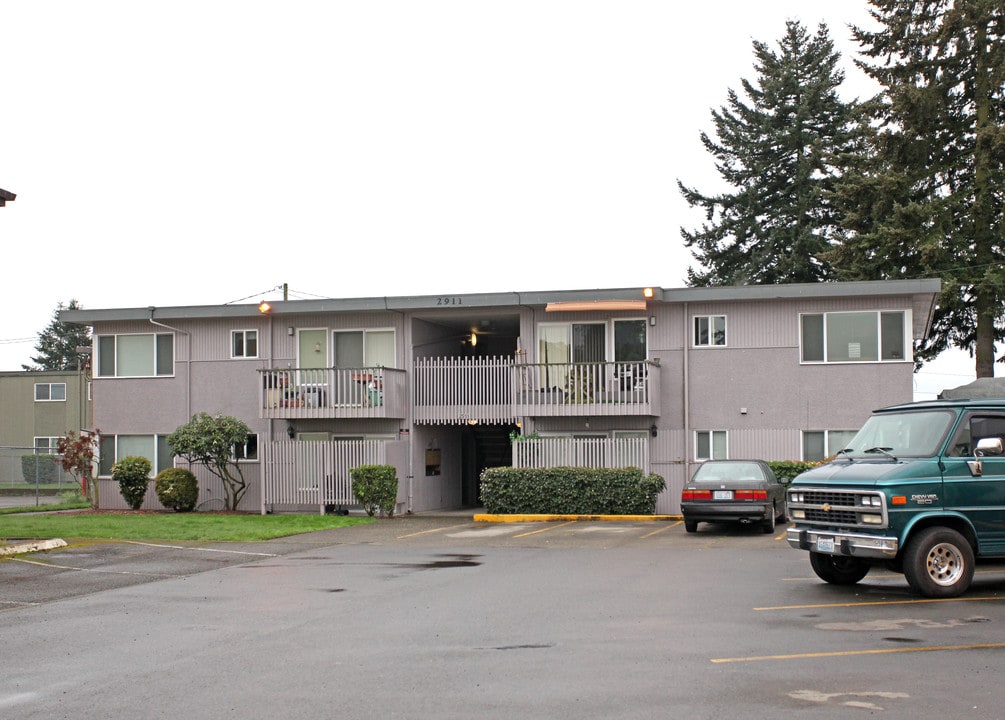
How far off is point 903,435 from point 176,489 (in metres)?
21.4

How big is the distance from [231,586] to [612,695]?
318 inches

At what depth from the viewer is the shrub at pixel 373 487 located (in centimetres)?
2805

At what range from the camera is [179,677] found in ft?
29.8

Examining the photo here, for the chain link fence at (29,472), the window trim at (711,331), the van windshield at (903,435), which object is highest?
the window trim at (711,331)

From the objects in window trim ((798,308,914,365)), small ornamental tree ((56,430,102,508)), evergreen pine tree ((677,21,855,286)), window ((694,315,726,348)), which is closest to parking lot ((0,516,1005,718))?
window trim ((798,308,914,365))

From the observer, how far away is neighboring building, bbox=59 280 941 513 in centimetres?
2841

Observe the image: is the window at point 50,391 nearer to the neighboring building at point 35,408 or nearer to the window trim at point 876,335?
the neighboring building at point 35,408

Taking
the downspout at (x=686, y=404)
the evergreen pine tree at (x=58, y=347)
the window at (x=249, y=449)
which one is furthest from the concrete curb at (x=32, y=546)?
the evergreen pine tree at (x=58, y=347)

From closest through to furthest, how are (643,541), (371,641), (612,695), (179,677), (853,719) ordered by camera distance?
(853,719) → (612,695) → (179,677) → (371,641) → (643,541)

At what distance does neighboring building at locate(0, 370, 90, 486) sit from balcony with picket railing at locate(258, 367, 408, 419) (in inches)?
1248

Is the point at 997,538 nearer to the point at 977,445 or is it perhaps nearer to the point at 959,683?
the point at 977,445

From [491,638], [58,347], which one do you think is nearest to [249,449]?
[491,638]

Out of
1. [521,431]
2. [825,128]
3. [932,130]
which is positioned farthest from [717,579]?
[825,128]

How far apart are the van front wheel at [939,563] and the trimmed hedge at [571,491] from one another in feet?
46.0
